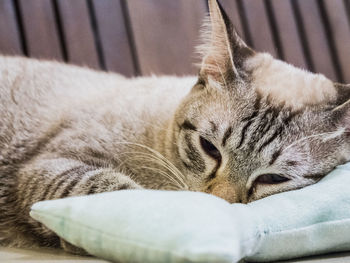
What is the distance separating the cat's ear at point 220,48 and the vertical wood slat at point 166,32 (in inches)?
31.4

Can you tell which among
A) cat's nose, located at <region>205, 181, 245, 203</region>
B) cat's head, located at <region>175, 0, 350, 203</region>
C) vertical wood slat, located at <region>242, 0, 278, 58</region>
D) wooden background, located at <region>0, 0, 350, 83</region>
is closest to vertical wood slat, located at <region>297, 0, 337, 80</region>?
wooden background, located at <region>0, 0, 350, 83</region>

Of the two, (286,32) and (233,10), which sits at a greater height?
(233,10)

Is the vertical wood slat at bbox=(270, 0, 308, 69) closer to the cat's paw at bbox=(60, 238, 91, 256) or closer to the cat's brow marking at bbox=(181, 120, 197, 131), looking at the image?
the cat's brow marking at bbox=(181, 120, 197, 131)

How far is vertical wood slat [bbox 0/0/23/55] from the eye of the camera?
1.96 metres

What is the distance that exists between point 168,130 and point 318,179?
48 cm

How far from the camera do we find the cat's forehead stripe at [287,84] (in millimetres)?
1224

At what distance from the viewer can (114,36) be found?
2111mm

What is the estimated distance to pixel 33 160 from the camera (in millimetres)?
1417

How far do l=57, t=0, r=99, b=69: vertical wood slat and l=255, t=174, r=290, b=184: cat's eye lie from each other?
1.20 metres

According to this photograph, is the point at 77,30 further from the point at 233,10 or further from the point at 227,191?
the point at 227,191

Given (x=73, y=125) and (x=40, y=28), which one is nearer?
(x=73, y=125)

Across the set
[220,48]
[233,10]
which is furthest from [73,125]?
[233,10]

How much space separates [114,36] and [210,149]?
110 cm

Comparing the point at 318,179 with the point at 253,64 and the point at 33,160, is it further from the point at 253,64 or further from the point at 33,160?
the point at 33,160
